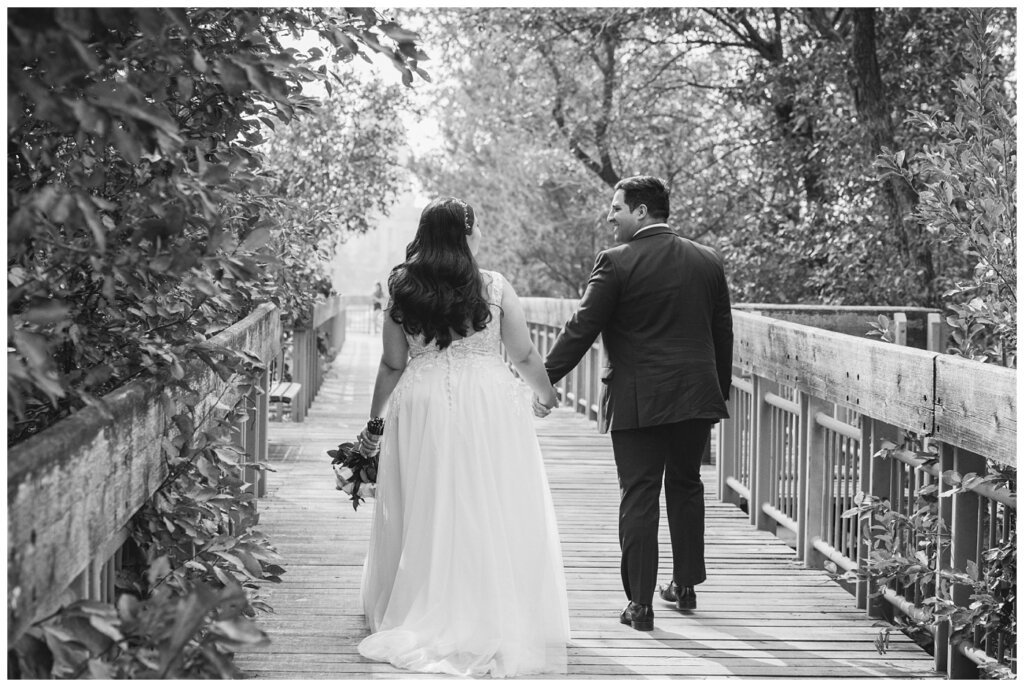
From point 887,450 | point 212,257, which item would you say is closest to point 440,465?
point 887,450

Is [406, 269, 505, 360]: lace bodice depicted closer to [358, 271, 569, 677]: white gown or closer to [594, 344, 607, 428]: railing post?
[358, 271, 569, 677]: white gown

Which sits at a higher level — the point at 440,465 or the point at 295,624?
the point at 440,465

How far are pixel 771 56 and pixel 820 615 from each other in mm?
12924

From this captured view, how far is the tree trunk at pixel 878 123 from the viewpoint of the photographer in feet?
35.9

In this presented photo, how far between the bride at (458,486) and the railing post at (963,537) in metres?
1.36

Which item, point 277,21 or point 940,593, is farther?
point 940,593

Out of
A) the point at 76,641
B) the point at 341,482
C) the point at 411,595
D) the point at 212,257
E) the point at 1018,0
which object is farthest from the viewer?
the point at 341,482

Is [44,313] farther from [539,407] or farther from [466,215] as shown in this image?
→ [539,407]

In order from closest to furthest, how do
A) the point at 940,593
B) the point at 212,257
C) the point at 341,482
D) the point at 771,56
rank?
the point at 212,257
the point at 940,593
the point at 341,482
the point at 771,56

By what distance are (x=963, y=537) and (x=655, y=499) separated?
1.28 m

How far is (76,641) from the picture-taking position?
7.41ft

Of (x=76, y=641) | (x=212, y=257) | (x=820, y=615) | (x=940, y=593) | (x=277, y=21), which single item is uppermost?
(x=277, y=21)

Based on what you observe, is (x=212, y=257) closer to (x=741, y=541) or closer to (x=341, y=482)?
(x=341, y=482)

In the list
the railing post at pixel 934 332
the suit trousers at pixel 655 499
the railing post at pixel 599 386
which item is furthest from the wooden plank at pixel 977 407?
the railing post at pixel 599 386
